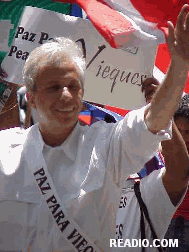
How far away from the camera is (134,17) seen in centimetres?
381

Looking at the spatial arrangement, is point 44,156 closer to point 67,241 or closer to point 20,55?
point 67,241

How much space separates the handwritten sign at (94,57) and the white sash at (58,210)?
1.45 meters

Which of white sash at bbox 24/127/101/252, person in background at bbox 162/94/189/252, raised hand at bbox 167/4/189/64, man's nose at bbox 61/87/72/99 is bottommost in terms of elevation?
person in background at bbox 162/94/189/252

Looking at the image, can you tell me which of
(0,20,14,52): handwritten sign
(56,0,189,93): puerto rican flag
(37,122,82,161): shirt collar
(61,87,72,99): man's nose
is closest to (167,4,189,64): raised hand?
(61,87,72,99): man's nose


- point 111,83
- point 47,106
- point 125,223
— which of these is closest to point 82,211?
point 47,106

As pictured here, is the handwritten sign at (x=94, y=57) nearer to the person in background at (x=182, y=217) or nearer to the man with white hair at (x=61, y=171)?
the person in background at (x=182, y=217)

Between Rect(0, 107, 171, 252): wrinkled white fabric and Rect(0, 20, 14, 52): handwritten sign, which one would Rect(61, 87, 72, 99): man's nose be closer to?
Rect(0, 107, 171, 252): wrinkled white fabric

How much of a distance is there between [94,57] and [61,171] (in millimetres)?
1620

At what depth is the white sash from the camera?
6.82ft

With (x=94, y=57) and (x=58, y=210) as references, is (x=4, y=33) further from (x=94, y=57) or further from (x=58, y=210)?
(x=58, y=210)

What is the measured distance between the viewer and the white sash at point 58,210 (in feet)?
6.82

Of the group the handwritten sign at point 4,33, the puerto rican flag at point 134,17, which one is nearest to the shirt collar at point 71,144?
the puerto rican flag at point 134,17

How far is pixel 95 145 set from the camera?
2148 mm

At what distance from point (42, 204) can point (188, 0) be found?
2.18 meters
